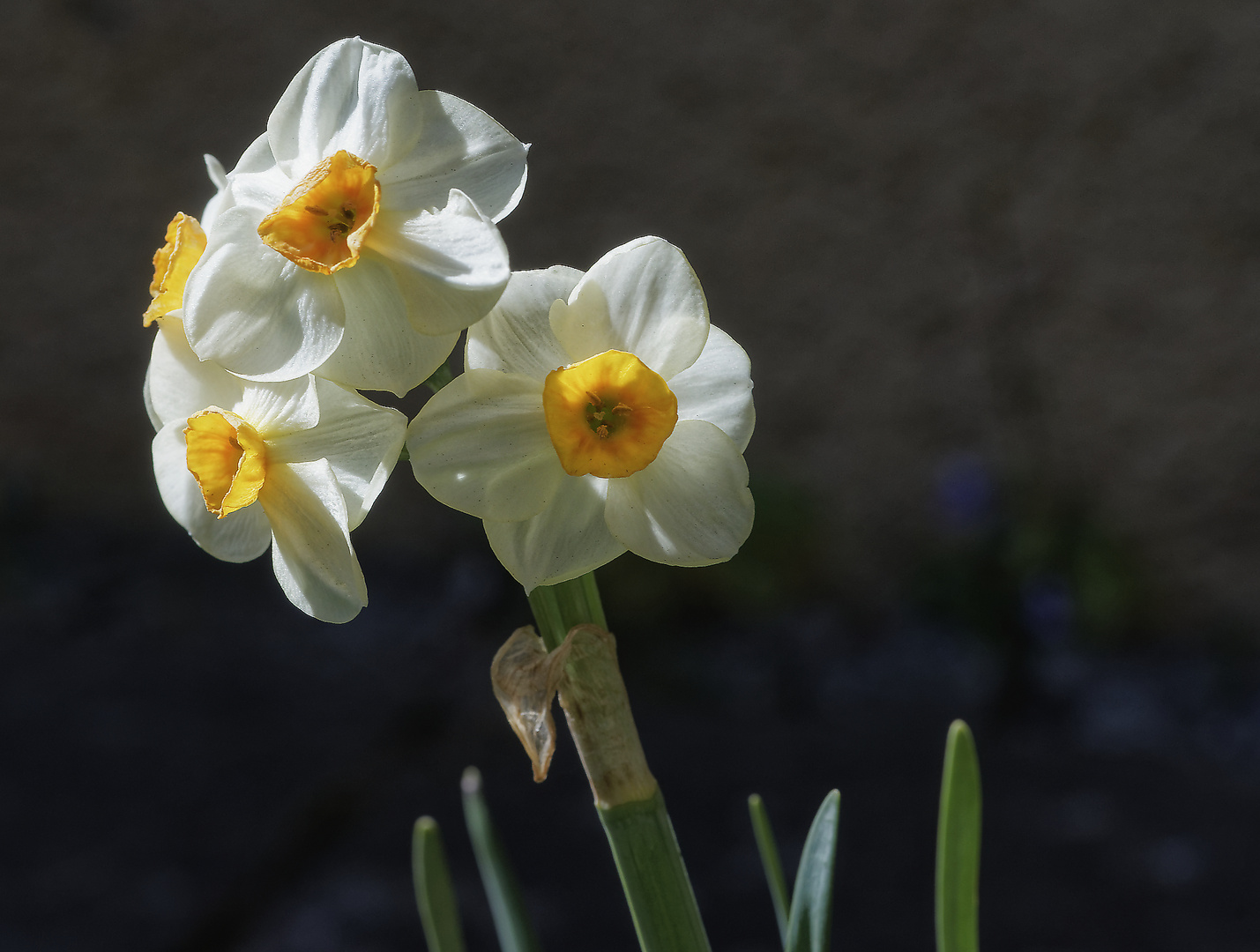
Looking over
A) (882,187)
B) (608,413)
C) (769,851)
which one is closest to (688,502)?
(608,413)

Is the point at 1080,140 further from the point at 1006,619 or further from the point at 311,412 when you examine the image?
the point at 311,412

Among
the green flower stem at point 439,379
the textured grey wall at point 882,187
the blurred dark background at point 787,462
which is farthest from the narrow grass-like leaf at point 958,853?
the textured grey wall at point 882,187

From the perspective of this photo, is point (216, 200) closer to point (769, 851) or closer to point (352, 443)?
point (352, 443)

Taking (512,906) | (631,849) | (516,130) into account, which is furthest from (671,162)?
(631,849)

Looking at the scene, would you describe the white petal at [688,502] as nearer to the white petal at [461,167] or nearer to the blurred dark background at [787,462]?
the white petal at [461,167]

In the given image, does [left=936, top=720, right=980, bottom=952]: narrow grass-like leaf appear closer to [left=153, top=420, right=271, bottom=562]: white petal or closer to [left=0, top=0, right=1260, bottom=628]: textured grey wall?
[left=153, top=420, right=271, bottom=562]: white petal
